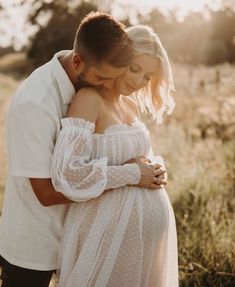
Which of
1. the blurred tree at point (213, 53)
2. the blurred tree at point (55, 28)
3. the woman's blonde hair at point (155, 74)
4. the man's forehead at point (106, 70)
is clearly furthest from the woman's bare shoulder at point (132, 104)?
the blurred tree at point (55, 28)

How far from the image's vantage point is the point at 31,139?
279 cm

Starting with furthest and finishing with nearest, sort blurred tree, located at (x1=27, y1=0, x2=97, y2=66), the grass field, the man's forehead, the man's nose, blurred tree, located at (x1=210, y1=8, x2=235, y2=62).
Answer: blurred tree, located at (x1=27, y1=0, x2=97, y2=66) → blurred tree, located at (x1=210, y1=8, x2=235, y2=62) → the grass field → the man's nose → the man's forehead

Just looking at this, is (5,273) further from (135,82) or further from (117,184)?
(135,82)

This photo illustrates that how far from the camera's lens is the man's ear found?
287 cm

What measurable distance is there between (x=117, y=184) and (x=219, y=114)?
5686 millimetres

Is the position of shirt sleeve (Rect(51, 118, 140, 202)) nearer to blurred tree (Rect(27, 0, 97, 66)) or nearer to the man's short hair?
the man's short hair

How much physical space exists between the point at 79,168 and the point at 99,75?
52cm

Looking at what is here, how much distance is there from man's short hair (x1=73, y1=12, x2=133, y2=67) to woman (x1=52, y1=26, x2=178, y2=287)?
0.24 metres

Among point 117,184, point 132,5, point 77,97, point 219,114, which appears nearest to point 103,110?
point 77,97

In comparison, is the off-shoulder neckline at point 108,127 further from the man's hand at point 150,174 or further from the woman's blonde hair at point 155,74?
the woman's blonde hair at point 155,74

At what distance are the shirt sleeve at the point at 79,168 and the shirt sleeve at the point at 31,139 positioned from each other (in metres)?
0.05

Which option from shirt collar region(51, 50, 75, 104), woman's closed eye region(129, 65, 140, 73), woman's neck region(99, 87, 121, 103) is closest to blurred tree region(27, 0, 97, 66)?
woman's neck region(99, 87, 121, 103)

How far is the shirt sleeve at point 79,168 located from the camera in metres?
2.84

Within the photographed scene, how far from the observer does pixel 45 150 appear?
2844mm
